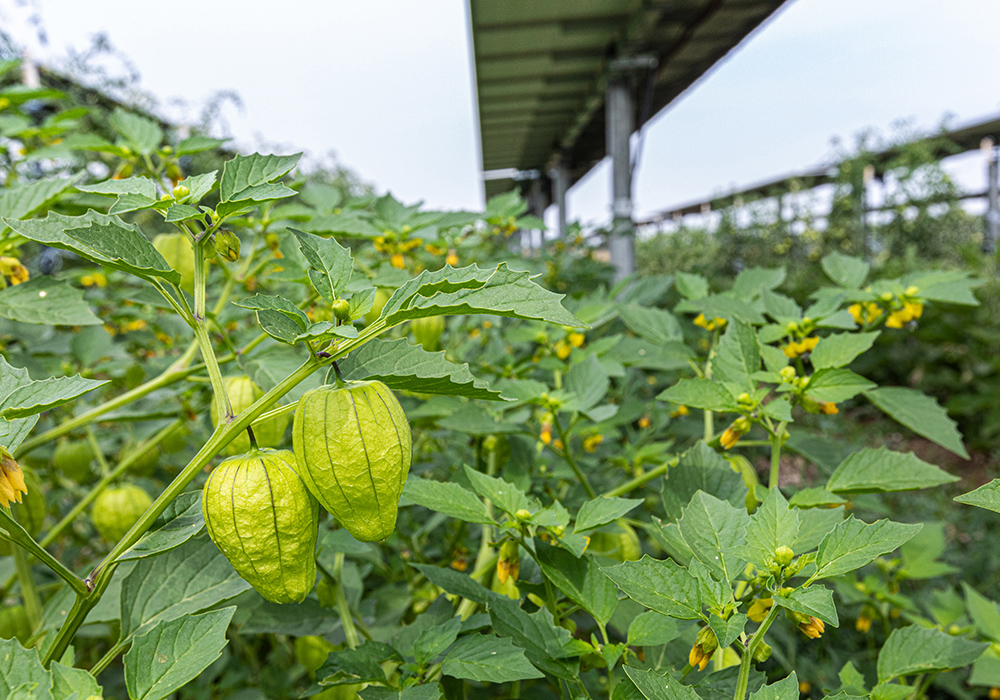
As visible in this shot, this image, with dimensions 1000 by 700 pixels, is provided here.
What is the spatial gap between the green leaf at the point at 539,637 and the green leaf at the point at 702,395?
9.9 inches

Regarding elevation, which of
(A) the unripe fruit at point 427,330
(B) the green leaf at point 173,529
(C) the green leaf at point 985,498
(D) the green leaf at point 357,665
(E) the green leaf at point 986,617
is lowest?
(E) the green leaf at point 986,617

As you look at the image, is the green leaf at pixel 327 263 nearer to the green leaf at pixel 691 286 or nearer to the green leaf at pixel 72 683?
the green leaf at pixel 72 683

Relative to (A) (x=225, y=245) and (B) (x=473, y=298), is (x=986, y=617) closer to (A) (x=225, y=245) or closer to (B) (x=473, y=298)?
(B) (x=473, y=298)

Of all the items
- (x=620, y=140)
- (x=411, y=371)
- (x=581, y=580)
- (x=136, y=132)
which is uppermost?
(x=620, y=140)

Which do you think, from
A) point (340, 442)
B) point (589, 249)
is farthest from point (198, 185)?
point (589, 249)

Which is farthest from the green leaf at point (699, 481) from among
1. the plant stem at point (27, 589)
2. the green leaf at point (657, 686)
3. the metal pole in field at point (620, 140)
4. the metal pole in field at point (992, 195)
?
the metal pole in field at point (992, 195)

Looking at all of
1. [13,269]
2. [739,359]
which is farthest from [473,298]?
[13,269]

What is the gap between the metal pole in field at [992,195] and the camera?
16.4ft

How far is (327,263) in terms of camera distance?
0.46m

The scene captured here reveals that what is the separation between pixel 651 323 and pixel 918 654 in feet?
1.77

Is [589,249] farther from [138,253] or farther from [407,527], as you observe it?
[138,253]

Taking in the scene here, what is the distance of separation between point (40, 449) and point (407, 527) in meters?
0.64

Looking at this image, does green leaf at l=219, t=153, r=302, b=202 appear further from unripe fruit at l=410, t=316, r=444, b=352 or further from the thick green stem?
unripe fruit at l=410, t=316, r=444, b=352

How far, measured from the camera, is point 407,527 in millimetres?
1039
